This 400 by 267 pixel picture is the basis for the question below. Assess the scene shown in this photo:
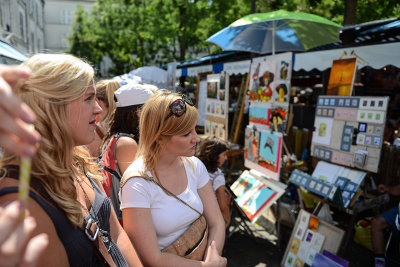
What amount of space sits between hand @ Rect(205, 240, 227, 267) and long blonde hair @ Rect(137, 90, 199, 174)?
58 cm

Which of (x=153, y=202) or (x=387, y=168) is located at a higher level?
(x=153, y=202)

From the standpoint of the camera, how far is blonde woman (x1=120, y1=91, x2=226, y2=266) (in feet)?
4.88

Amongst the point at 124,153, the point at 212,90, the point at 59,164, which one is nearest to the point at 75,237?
the point at 59,164

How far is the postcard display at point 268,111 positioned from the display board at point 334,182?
0.46 meters

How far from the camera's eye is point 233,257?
A: 12.6 feet

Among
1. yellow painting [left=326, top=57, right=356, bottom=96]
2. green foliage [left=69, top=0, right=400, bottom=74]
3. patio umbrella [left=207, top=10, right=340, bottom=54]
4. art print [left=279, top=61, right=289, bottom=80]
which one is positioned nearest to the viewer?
yellow painting [left=326, top=57, right=356, bottom=96]

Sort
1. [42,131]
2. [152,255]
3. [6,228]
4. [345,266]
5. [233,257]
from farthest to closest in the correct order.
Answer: [233,257] < [345,266] < [152,255] < [42,131] < [6,228]

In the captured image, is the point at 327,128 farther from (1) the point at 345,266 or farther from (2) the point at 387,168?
(1) the point at 345,266

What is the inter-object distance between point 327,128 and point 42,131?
3637 mm

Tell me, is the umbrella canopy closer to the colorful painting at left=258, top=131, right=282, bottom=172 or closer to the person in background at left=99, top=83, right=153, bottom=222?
the colorful painting at left=258, top=131, right=282, bottom=172

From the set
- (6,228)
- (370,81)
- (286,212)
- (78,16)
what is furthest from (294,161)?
(78,16)

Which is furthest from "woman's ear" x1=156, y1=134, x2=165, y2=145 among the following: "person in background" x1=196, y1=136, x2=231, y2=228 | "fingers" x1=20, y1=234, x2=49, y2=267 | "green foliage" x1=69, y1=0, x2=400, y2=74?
"green foliage" x1=69, y1=0, x2=400, y2=74

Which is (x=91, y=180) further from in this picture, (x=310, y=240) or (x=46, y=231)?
(x=310, y=240)

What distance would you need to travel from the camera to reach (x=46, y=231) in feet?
3.04
